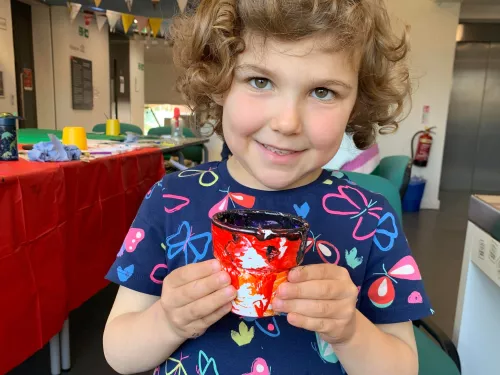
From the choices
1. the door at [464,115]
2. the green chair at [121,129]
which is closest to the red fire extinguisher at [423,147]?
the door at [464,115]

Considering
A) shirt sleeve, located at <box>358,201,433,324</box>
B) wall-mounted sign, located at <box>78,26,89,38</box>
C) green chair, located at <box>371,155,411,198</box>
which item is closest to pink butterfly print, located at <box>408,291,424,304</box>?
shirt sleeve, located at <box>358,201,433,324</box>

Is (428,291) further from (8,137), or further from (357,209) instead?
(8,137)

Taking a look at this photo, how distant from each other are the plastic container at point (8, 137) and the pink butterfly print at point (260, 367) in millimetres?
1510

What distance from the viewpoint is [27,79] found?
5859mm

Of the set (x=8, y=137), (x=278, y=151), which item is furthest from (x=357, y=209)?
(x=8, y=137)

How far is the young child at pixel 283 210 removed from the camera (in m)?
0.65

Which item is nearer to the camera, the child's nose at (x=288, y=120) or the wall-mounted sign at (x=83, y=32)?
the child's nose at (x=288, y=120)

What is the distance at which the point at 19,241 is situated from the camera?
1.46m

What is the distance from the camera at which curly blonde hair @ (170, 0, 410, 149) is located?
68 cm

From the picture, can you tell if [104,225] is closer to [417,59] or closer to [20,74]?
[20,74]

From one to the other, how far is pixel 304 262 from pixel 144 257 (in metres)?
0.29

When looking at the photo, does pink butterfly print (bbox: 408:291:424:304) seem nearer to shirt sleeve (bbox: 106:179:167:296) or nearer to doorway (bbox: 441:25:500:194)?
shirt sleeve (bbox: 106:179:167:296)

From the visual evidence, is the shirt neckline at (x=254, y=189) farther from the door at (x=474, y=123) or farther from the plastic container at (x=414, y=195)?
the door at (x=474, y=123)

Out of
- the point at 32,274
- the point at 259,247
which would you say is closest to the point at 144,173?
the point at 32,274
